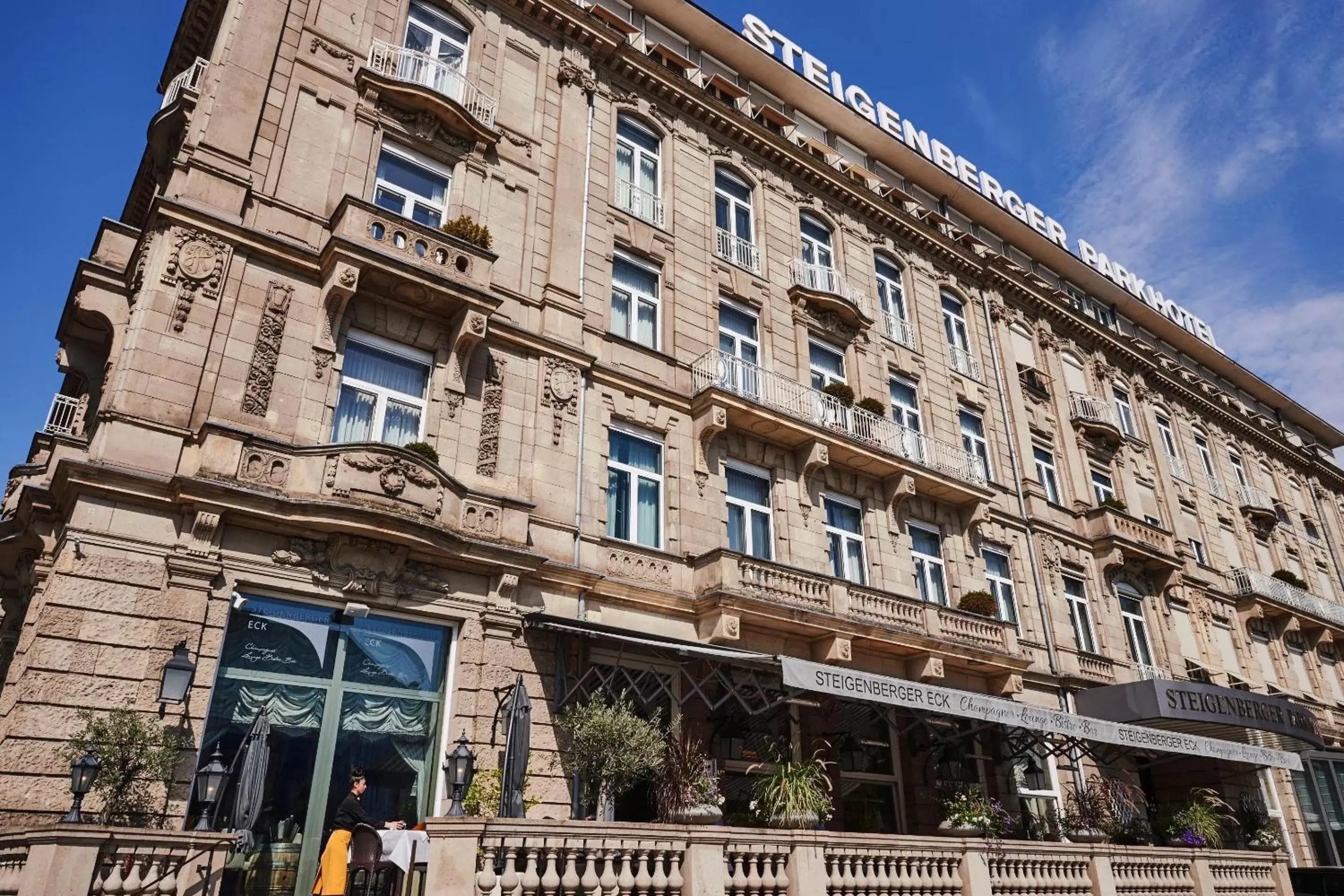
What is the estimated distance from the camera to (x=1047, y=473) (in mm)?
29250

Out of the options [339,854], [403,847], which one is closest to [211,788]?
[339,854]

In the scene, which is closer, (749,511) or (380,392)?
(380,392)

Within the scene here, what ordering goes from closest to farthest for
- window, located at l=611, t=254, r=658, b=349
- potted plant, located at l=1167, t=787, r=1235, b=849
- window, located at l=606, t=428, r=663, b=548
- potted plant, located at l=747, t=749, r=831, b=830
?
potted plant, located at l=747, t=749, r=831, b=830
window, located at l=606, t=428, r=663, b=548
potted plant, located at l=1167, t=787, r=1235, b=849
window, located at l=611, t=254, r=658, b=349

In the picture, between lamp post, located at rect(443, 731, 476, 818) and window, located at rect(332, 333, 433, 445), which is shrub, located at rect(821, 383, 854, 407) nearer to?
window, located at rect(332, 333, 433, 445)

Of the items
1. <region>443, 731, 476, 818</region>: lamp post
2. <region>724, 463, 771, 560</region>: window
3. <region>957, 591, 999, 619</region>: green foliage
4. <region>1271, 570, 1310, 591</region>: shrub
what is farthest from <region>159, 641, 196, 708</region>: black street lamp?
<region>1271, 570, 1310, 591</region>: shrub

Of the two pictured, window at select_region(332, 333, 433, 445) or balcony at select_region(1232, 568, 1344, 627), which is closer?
window at select_region(332, 333, 433, 445)

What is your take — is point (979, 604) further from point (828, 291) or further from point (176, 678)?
point (176, 678)

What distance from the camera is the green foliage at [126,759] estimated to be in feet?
34.7

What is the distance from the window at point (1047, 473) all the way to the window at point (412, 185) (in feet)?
65.4

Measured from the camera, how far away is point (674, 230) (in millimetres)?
21766

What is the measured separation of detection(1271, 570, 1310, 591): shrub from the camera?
3578cm

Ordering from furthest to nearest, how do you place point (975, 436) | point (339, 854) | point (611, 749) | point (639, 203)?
point (975, 436) → point (639, 203) → point (611, 749) → point (339, 854)

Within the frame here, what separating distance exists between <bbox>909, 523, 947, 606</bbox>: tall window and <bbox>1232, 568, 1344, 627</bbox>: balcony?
56.6 feet

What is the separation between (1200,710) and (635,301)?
1753cm
